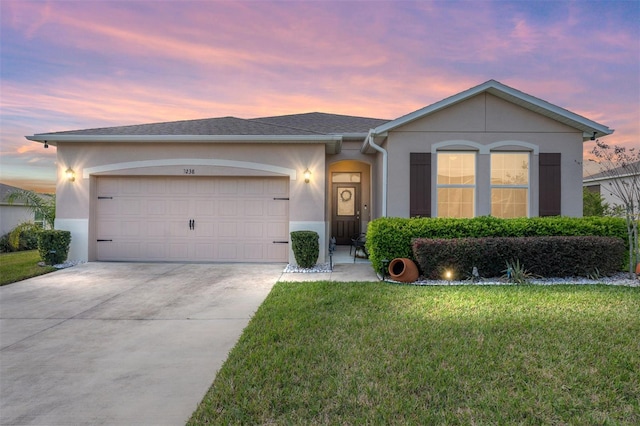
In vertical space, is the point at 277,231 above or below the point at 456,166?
below

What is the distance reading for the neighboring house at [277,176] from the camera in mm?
8547

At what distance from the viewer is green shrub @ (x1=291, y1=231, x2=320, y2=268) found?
813 centimetres

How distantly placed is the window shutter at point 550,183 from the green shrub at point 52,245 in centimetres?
1231

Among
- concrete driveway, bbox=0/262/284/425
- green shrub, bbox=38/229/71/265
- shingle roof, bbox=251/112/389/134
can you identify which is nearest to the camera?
concrete driveway, bbox=0/262/284/425

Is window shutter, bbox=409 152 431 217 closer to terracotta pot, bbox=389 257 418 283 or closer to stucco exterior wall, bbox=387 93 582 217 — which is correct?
stucco exterior wall, bbox=387 93 582 217

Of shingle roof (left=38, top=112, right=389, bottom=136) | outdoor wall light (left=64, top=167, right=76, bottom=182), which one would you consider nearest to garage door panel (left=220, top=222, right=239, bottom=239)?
shingle roof (left=38, top=112, right=389, bottom=136)

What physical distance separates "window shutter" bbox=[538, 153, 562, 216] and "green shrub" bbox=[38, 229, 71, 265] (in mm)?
12315

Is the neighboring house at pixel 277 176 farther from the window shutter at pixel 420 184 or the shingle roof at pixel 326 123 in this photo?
the shingle roof at pixel 326 123

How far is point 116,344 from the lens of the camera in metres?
3.82

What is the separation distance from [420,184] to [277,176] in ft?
12.4

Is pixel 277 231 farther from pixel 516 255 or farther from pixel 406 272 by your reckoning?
pixel 516 255

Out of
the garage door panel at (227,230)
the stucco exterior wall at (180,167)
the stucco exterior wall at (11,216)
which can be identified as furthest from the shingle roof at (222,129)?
the stucco exterior wall at (11,216)

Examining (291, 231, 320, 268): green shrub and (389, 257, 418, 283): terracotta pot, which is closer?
(389, 257, 418, 283): terracotta pot

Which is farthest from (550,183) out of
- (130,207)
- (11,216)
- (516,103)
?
(11,216)
